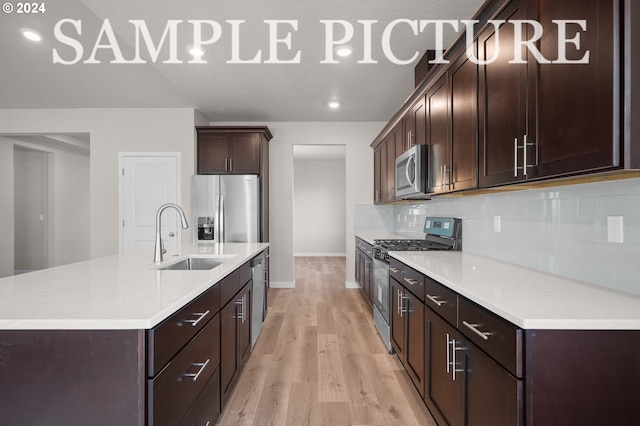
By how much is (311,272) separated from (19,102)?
5.33 metres

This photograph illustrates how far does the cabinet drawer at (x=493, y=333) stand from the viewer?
3.41 ft


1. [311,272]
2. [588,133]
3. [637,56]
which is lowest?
[311,272]

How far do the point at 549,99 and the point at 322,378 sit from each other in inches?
87.8

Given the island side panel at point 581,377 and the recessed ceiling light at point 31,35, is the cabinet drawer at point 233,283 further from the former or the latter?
the recessed ceiling light at point 31,35

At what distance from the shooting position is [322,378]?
245 cm

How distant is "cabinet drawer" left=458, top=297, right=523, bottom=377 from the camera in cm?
104

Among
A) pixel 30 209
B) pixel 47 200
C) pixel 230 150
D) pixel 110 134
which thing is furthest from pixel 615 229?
pixel 30 209

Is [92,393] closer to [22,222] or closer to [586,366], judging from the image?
[586,366]

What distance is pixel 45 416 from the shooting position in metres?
0.99

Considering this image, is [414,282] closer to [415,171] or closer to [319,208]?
[415,171]

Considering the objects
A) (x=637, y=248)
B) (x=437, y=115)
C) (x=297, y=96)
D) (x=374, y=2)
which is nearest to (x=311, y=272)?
(x=297, y=96)

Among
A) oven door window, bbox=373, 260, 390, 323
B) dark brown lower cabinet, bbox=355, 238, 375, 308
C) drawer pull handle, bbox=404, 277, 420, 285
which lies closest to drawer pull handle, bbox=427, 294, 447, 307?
drawer pull handle, bbox=404, 277, 420, 285

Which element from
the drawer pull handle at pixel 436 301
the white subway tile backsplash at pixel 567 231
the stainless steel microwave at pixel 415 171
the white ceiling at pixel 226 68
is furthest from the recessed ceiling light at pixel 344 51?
the drawer pull handle at pixel 436 301

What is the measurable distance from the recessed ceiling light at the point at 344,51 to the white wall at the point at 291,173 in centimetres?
235
